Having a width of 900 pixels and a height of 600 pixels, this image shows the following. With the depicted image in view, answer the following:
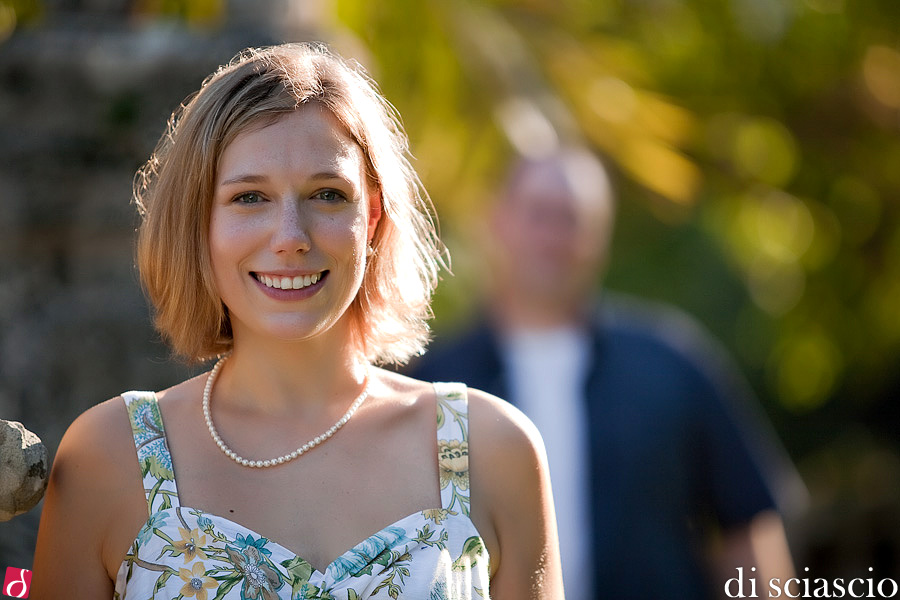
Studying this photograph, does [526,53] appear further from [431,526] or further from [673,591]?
[431,526]

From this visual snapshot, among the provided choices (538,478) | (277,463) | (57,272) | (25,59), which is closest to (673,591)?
(538,478)

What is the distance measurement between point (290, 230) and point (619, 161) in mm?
3622

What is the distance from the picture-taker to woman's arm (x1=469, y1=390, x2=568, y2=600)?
206cm

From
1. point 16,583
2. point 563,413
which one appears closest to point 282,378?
point 16,583

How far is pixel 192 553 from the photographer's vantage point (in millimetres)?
1895

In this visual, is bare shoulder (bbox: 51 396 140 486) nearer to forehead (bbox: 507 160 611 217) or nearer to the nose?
the nose

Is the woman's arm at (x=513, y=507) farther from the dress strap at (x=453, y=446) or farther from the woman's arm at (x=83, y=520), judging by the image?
the woman's arm at (x=83, y=520)

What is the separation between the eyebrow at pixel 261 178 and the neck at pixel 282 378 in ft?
1.05

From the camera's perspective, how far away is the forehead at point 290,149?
1943 mm

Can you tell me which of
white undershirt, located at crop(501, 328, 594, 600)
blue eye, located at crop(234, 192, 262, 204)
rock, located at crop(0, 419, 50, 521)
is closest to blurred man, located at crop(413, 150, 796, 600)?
white undershirt, located at crop(501, 328, 594, 600)

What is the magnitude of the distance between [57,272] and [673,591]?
2111 millimetres

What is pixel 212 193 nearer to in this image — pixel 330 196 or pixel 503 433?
pixel 330 196

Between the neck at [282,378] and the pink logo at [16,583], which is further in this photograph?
the neck at [282,378]

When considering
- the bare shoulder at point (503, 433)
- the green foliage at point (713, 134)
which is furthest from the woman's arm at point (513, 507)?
the green foliage at point (713, 134)
